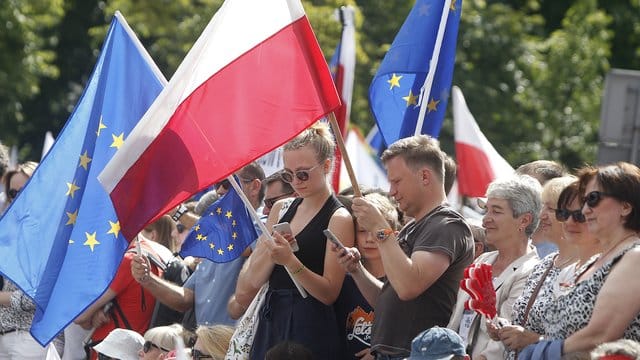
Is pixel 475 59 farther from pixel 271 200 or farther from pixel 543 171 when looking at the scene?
pixel 543 171

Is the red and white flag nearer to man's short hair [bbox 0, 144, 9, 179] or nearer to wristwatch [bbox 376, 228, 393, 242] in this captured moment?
man's short hair [bbox 0, 144, 9, 179]

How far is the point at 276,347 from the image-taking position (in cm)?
661

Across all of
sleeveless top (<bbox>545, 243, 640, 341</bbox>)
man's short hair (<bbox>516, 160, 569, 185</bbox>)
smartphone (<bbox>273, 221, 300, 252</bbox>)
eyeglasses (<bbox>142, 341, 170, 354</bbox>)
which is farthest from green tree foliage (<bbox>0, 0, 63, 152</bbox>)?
sleeveless top (<bbox>545, 243, 640, 341</bbox>)

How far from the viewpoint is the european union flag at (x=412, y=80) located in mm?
8453

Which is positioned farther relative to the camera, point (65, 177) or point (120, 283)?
point (120, 283)

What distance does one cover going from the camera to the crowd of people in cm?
579

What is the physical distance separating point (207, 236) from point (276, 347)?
182cm

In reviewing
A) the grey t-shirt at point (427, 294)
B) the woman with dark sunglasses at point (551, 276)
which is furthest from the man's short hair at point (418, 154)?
the woman with dark sunglasses at point (551, 276)

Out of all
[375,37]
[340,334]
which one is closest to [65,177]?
[340,334]

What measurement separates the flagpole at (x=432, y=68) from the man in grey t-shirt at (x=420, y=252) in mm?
1517

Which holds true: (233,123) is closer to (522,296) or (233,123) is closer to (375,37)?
(522,296)

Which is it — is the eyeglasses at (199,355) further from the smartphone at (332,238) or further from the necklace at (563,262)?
the necklace at (563,262)

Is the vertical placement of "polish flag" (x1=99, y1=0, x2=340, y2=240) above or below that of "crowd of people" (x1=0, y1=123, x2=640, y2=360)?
above

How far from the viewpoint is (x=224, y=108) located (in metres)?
6.76
